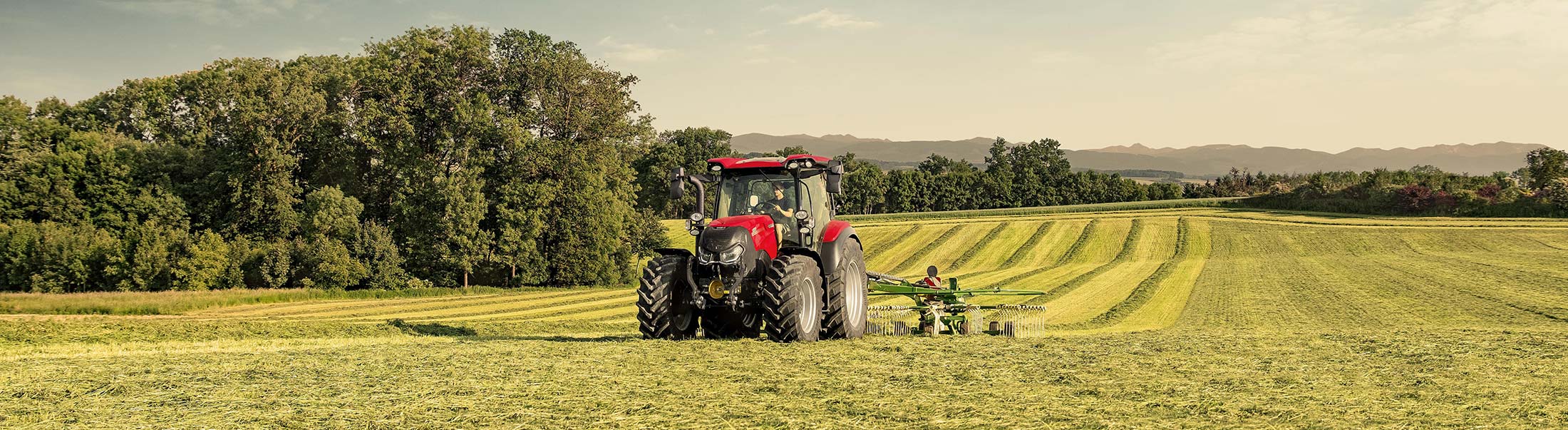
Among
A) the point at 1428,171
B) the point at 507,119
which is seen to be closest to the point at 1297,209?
the point at 1428,171

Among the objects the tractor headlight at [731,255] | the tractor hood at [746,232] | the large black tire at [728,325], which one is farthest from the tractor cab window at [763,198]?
the tractor headlight at [731,255]

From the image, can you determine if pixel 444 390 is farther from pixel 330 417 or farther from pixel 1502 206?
pixel 1502 206

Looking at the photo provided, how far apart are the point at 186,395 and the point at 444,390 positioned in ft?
5.43

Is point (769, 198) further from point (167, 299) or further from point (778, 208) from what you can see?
point (167, 299)

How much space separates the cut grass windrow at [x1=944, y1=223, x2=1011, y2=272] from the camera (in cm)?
3706

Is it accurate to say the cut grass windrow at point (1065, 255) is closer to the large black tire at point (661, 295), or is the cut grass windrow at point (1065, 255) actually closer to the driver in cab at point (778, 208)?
the driver in cab at point (778, 208)

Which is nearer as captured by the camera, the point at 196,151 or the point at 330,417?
the point at 330,417

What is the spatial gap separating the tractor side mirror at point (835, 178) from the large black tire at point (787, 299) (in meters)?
0.82

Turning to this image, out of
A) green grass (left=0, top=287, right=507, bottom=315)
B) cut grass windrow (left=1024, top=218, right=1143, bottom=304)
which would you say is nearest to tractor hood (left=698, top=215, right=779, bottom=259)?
cut grass windrow (left=1024, top=218, right=1143, bottom=304)

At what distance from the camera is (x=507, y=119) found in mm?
33812

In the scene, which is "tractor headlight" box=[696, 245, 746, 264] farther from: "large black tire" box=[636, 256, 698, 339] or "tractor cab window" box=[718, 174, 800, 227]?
"tractor cab window" box=[718, 174, 800, 227]

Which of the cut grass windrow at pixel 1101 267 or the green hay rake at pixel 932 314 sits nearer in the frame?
the green hay rake at pixel 932 314

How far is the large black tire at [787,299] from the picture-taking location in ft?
29.9

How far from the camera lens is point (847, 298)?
10781 millimetres
